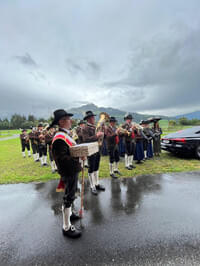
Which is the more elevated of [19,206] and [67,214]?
[67,214]

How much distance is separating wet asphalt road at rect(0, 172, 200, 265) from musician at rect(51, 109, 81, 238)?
0.20m

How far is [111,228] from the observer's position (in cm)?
253

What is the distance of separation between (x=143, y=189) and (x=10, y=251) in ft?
11.0

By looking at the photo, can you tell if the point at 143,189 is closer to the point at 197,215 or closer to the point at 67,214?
the point at 197,215

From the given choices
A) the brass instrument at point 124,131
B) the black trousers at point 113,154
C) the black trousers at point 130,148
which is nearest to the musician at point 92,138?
the black trousers at point 113,154

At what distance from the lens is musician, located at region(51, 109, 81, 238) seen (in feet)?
7.54

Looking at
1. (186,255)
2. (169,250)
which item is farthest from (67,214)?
(186,255)

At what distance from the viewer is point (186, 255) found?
6.34ft

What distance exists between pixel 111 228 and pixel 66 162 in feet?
4.94

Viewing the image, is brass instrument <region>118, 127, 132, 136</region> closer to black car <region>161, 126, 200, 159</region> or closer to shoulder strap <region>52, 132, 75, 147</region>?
black car <region>161, 126, 200, 159</region>

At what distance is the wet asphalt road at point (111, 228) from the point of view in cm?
197

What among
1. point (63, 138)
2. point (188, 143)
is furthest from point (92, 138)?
point (188, 143)

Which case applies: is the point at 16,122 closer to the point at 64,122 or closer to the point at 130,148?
the point at 130,148

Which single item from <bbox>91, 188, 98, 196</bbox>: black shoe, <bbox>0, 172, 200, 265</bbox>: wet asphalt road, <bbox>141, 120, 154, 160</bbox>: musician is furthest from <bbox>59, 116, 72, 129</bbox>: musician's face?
<bbox>141, 120, 154, 160</bbox>: musician
